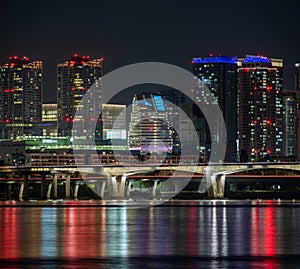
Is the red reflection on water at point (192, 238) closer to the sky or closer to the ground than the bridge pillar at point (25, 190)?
closer to the ground

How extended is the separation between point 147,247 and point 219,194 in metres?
140

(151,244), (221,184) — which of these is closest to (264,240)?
(151,244)

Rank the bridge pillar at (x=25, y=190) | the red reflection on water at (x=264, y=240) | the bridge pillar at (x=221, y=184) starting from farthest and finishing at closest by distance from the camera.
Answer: the bridge pillar at (x=221, y=184) → the bridge pillar at (x=25, y=190) → the red reflection on water at (x=264, y=240)

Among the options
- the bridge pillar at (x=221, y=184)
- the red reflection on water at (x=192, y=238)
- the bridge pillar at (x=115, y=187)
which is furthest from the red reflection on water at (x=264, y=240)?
the bridge pillar at (x=115, y=187)

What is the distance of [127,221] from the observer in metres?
62.6

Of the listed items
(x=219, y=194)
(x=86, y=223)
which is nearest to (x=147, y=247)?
(x=86, y=223)

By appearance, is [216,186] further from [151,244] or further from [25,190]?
[151,244]

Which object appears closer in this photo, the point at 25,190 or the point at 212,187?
the point at 212,187

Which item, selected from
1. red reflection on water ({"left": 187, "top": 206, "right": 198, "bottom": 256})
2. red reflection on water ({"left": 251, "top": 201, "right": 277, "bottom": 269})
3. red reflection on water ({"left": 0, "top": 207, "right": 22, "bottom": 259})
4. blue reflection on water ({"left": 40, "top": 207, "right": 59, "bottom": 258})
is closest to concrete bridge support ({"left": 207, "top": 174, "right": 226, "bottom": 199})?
red reflection on water ({"left": 251, "top": 201, "right": 277, "bottom": 269})

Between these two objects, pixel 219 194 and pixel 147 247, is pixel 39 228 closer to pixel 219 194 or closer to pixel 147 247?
pixel 147 247

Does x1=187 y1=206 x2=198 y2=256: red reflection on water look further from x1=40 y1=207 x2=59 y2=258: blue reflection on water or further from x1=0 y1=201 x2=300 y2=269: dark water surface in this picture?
x1=40 y1=207 x2=59 y2=258: blue reflection on water

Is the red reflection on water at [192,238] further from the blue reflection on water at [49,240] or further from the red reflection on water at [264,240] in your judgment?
the blue reflection on water at [49,240]

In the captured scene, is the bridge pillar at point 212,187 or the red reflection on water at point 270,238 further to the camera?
the bridge pillar at point 212,187

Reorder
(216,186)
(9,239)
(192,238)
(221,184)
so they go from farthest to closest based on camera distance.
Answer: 1. (221,184)
2. (216,186)
3. (192,238)
4. (9,239)
